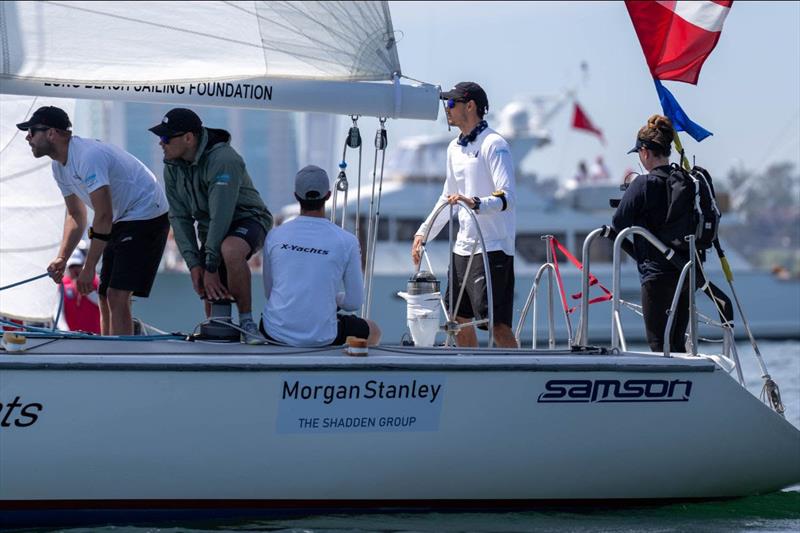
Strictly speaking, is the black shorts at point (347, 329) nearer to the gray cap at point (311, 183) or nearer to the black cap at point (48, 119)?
the gray cap at point (311, 183)

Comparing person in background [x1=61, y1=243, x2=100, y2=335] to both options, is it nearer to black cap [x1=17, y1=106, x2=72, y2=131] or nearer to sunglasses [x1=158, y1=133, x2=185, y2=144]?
black cap [x1=17, y1=106, x2=72, y2=131]

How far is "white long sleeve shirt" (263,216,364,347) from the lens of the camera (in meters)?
6.56

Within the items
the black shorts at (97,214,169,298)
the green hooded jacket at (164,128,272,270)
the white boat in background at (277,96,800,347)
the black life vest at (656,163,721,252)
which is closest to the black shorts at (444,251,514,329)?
the black life vest at (656,163,721,252)

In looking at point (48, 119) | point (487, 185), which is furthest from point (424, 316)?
point (48, 119)

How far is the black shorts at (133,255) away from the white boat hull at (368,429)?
630mm

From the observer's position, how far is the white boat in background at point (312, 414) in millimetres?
6273

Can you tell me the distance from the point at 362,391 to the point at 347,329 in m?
0.47

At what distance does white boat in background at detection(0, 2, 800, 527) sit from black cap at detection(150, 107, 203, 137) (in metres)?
0.14

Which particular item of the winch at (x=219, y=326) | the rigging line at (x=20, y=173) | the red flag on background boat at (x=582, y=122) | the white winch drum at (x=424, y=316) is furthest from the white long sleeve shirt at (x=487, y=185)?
the red flag on background boat at (x=582, y=122)

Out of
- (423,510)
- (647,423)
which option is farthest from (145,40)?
(647,423)

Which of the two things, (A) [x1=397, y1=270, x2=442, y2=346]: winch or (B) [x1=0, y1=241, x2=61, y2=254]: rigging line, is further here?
(B) [x1=0, y1=241, x2=61, y2=254]: rigging line

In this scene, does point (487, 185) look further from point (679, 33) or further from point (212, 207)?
point (212, 207)

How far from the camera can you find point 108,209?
6992mm

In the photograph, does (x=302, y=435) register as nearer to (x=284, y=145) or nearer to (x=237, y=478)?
(x=237, y=478)
